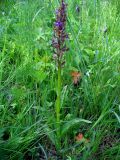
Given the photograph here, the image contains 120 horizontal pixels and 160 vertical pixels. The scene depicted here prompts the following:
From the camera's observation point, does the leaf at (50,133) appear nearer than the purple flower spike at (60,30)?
No

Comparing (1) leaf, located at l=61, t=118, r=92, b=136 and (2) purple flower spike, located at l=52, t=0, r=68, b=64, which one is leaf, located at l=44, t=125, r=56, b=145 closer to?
(1) leaf, located at l=61, t=118, r=92, b=136

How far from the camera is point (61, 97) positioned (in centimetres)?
168

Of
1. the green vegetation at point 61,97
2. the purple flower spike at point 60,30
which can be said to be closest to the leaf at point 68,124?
the green vegetation at point 61,97

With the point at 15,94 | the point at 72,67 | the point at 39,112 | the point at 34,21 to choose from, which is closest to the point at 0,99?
the point at 15,94

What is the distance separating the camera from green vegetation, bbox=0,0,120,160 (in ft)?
4.84

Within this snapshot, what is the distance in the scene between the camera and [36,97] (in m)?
1.67

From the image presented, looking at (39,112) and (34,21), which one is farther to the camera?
(34,21)

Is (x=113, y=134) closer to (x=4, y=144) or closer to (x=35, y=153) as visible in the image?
(x=35, y=153)

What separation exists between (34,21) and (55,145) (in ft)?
4.07

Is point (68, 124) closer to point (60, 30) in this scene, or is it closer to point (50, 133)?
point (50, 133)

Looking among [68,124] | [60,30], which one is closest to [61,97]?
[68,124]

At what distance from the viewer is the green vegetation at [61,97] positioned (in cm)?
148

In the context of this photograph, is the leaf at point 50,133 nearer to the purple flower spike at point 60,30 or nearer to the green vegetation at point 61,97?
the green vegetation at point 61,97

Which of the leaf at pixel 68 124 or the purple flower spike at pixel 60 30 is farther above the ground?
the purple flower spike at pixel 60 30
